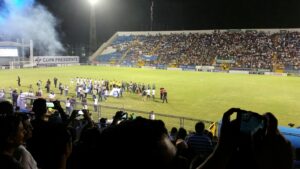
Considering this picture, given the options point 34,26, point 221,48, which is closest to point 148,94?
point 221,48

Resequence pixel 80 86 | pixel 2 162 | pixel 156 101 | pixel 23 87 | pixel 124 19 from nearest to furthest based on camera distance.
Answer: pixel 2 162 < pixel 156 101 < pixel 80 86 < pixel 23 87 < pixel 124 19

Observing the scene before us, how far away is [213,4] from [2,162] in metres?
71.9

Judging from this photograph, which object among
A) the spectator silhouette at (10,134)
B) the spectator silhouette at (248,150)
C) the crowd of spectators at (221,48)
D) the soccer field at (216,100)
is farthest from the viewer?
the crowd of spectators at (221,48)

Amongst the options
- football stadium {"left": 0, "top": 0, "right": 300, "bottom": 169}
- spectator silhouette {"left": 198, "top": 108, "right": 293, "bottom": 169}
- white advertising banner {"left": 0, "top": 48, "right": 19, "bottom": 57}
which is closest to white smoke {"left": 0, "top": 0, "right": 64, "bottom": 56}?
football stadium {"left": 0, "top": 0, "right": 300, "bottom": 169}

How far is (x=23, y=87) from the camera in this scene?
34375 mm

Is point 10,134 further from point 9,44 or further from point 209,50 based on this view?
point 9,44

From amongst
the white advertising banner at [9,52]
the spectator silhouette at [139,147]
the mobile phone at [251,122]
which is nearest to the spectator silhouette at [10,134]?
the spectator silhouette at [139,147]

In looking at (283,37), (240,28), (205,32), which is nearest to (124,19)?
(205,32)

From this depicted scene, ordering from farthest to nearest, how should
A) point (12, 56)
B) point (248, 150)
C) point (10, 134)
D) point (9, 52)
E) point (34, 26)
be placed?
1. point (34, 26)
2. point (12, 56)
3. point (9, 52)
4. point (10, 134)
5. point (248, 150)

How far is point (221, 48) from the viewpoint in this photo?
65188 mm

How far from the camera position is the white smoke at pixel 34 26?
70812 millimetres

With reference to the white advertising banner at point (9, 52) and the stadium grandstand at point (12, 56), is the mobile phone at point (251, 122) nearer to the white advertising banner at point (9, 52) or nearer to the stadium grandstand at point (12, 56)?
the stadium grandstand at point (12, 56)

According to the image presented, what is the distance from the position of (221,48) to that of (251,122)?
2554 inches

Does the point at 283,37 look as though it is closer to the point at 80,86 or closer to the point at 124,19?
the point at 124,19
